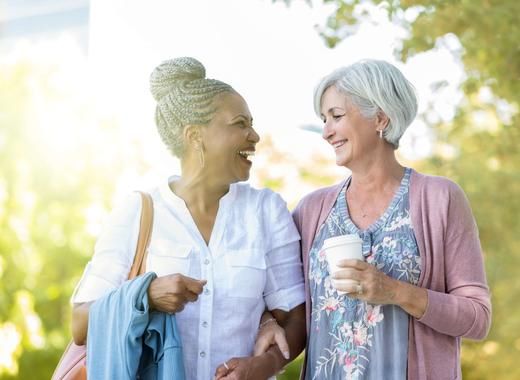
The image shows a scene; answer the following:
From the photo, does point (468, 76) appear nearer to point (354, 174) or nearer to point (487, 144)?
point (487, 144)

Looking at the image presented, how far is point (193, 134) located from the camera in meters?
2.24

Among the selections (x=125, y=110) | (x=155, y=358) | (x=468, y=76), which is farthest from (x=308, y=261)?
(x=125, y=110)

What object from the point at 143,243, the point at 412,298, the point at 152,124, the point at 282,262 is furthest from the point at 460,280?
the point at 152,124

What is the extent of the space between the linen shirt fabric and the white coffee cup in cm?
26

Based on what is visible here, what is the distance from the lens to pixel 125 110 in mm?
6680

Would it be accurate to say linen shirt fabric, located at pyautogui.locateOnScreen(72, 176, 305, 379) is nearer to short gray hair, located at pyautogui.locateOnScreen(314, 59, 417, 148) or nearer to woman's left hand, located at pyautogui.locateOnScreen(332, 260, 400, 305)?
woman's left hand, located at pyautogui.locateOnScreen(332, 260, 400, 305)

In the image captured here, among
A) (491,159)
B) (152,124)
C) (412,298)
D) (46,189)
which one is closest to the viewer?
(412,298)

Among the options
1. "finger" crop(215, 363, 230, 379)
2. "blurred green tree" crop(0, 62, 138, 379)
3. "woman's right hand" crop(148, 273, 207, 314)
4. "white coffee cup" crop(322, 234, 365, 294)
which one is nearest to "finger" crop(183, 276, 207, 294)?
"woman's right hand" crop(148, 273, 207, 314)

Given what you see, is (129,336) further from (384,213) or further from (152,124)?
(152,124)

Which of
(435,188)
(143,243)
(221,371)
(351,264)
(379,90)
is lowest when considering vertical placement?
(221,371)

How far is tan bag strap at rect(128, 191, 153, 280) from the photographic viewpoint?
6.95ft

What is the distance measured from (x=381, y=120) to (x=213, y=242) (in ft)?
1.85

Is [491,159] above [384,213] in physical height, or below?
above

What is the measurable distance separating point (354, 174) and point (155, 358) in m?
0.75
